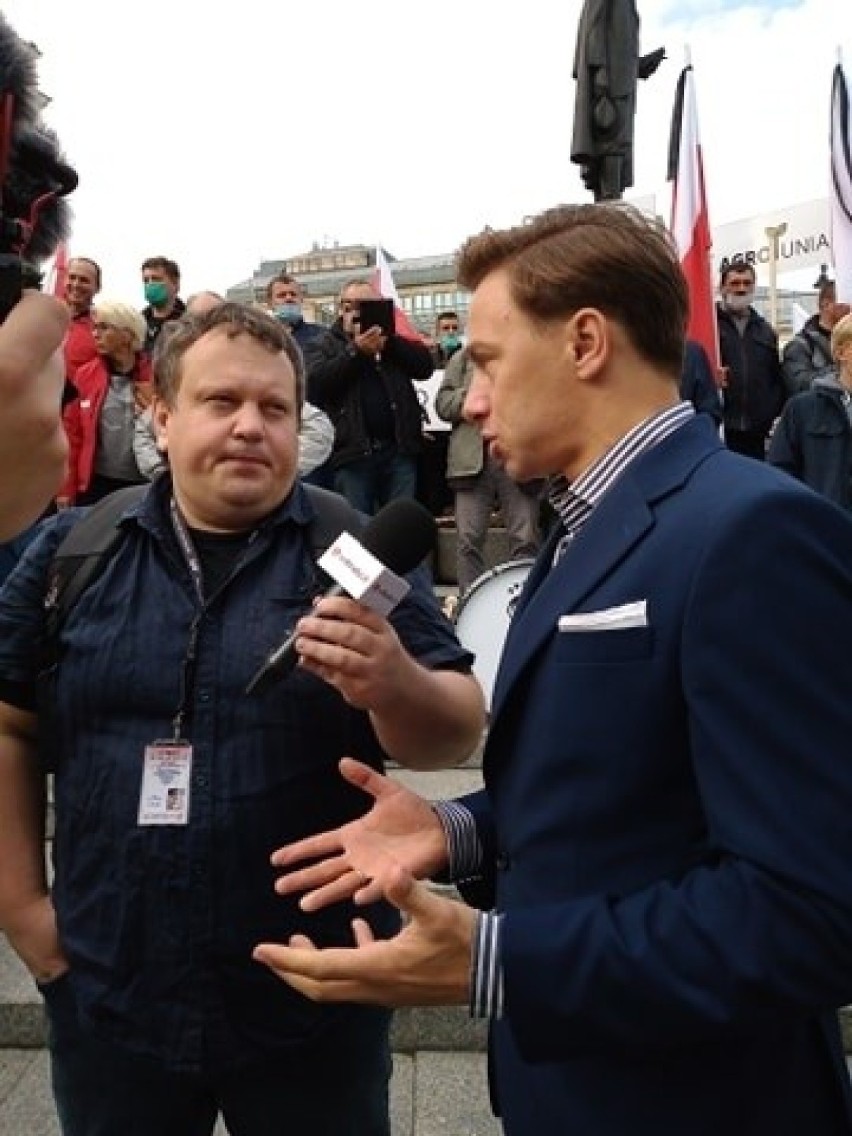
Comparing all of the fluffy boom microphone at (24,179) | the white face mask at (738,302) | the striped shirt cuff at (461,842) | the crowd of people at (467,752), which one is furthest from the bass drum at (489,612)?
the fluffy boom microphone at (24,179)

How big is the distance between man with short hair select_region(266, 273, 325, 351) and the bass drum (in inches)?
82.0

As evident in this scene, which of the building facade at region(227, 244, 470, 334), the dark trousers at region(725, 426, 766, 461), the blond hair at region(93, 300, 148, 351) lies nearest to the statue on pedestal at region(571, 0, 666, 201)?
the dark trousers at region(725, 426, 766, 461)

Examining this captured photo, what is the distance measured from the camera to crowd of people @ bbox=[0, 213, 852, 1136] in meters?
1.11

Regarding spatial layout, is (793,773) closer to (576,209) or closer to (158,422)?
(576,209)

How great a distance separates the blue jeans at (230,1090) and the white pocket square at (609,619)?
3.05 feet

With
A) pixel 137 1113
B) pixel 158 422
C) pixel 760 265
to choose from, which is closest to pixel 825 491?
pixel 158 422

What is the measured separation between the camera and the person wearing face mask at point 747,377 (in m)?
7.31

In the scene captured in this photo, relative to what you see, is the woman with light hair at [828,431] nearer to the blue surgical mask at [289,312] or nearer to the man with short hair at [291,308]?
the man with short hair at [291,308]

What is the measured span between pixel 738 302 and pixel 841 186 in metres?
1.12

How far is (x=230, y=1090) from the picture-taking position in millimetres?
1759

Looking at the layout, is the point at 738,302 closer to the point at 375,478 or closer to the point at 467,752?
the point at 375,478

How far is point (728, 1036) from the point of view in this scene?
4.02 feet

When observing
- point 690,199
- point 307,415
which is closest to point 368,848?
point 307,415

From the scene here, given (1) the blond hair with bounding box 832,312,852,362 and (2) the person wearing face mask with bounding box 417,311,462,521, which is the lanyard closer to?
(1) the blond hair with bounding box 832,312,852,362
